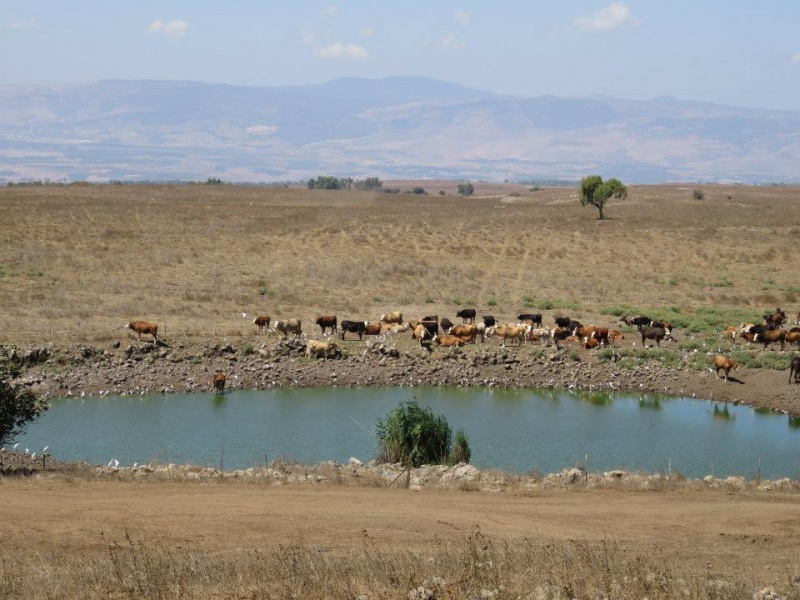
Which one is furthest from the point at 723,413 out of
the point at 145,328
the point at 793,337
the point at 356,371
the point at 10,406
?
the point at 10,406

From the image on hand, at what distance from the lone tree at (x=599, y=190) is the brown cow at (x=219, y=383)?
2044 inches

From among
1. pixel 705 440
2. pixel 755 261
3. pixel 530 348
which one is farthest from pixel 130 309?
pixel 755 261

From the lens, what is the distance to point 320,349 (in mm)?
32594

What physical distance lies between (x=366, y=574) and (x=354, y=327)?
23.0 metres

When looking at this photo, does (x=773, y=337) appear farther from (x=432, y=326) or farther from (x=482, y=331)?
(x=432, y=326)

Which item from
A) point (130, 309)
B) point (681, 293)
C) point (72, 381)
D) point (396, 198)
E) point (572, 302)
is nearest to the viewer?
point (72, 381)

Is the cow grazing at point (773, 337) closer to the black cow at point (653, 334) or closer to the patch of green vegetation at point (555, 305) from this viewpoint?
the black cow at point (653, 334)

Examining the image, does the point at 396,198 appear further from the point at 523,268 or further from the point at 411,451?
the point at 411,451

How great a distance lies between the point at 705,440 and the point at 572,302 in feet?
59.4

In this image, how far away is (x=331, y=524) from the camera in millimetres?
14633

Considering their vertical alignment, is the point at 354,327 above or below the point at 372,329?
above

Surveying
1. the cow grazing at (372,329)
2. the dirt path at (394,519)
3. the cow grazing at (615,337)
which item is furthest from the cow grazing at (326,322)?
the dirt path at (394,519)

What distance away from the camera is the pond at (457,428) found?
23.4 meters

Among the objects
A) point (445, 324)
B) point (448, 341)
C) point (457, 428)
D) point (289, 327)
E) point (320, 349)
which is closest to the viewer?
point (457, 428)
